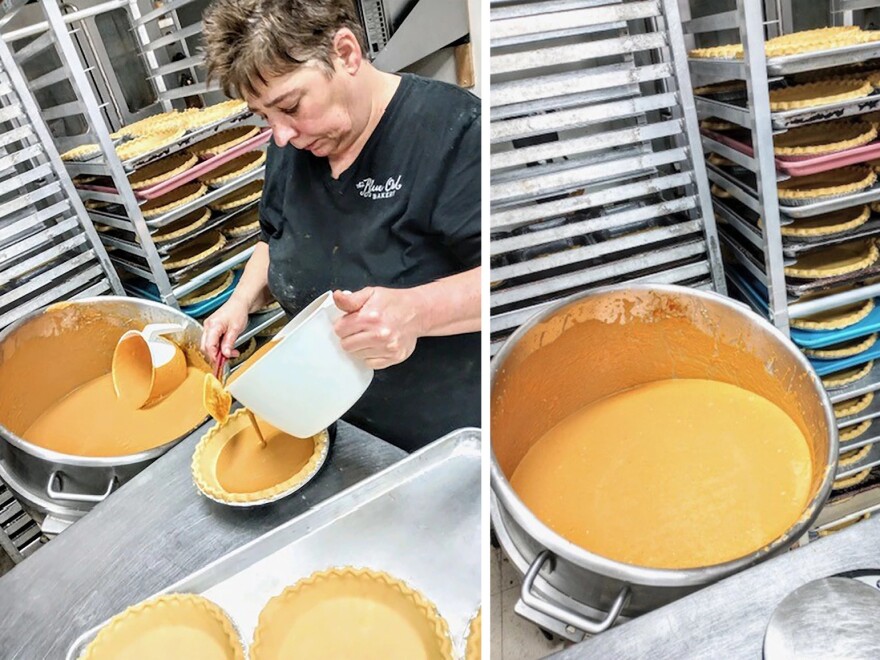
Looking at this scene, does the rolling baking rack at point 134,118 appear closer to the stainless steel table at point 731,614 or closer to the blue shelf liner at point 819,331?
the stainless steel table at point 731,614

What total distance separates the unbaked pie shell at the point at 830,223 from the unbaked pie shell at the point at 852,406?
0.44 meters

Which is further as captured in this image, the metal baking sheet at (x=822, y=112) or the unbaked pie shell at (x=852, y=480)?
the unbaked pie shell at (x=852, y=480)

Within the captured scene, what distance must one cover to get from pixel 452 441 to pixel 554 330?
1.02 feet

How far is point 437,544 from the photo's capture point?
0.63 metres

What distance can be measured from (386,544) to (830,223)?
3.83 feet

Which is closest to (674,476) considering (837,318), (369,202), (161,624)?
(369,202)

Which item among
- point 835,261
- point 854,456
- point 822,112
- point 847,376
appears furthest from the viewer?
point 854,456

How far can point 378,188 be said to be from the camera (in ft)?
2.59

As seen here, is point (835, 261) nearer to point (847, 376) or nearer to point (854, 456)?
point (847, 376)

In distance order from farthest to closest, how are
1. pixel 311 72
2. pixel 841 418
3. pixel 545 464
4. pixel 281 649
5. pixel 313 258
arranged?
pixel 841 418, pixel 545 464, pixel 313 258, pixel 311 72, pixel 281 649

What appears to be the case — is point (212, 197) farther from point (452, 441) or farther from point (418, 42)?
point (452, 441)

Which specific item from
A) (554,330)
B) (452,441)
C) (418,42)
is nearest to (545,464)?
(554,330)

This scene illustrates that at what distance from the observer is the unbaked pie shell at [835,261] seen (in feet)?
4.21

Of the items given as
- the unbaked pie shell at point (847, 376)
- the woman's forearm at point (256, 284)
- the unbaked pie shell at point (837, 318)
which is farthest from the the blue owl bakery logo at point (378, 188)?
the unbaked pie shell at point (847, 376)
